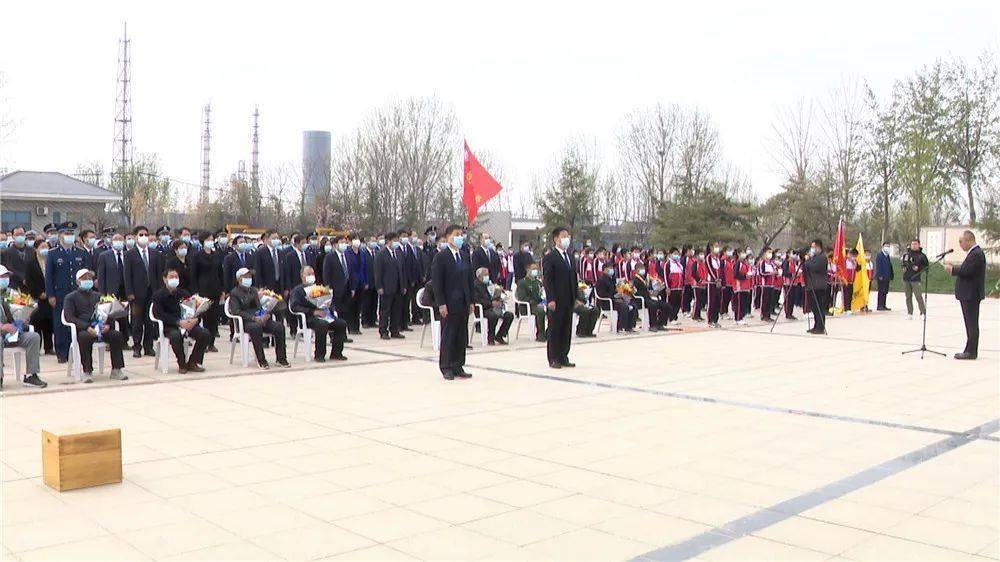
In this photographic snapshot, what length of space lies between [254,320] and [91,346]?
2.16m

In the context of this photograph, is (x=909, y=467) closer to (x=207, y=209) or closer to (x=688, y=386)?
(x=688, y=386)

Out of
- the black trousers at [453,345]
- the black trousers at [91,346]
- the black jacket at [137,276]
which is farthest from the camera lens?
the black jacket at [137,276]

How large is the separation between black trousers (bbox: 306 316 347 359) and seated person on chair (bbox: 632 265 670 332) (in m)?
7.34

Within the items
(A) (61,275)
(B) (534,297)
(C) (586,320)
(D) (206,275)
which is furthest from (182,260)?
(C) (586,320)

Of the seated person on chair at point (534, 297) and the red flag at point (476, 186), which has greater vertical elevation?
the red flag at point (476, 186)

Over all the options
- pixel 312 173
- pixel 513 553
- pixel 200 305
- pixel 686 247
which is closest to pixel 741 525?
pixel 513 553

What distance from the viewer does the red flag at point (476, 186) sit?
2236 centimetres

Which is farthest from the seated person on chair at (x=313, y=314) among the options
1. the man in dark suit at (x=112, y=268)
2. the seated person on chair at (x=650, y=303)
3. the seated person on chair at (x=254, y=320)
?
the seated person on chair at (x=650, y=303)

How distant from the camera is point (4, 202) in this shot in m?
39.1

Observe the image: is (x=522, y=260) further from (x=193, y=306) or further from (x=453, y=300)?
(x=193, y=306)

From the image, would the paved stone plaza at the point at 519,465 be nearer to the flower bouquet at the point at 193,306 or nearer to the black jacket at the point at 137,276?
the flower bouquet at the point at 193,306

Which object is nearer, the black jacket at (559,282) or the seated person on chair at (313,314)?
the black jacket at (559,282)

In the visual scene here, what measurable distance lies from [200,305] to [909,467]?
332 inches

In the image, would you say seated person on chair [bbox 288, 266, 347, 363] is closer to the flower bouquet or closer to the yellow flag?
the flower bouquet
